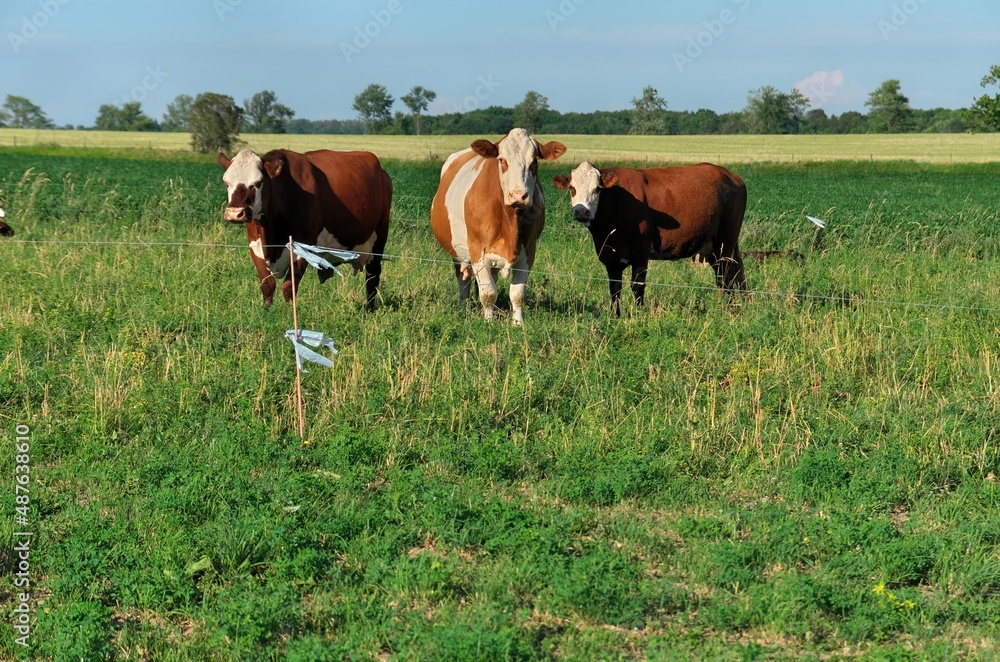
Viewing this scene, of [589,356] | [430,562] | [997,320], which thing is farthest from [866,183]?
[430,562]

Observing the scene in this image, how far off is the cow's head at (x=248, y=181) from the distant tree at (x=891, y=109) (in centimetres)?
9900

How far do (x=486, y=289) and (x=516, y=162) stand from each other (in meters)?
1.27

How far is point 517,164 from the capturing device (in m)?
9.18

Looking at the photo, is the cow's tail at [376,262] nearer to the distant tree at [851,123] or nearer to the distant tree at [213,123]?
the distant tree at [213,123]

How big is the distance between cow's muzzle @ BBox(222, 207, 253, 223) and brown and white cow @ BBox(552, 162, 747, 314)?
128 inches

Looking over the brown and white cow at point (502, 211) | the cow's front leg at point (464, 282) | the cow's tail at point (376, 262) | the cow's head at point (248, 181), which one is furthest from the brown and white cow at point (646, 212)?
the cow's head at point (248, 181)

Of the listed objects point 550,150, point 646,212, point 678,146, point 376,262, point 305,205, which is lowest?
point 376,262

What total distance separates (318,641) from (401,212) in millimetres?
14992

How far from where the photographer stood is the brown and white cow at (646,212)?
10.4 meters

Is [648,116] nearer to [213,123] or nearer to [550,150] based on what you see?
[213,123]

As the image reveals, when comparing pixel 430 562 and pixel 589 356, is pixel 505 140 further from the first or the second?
pixel 430 562

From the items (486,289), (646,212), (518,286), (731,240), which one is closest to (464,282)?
(486,289)

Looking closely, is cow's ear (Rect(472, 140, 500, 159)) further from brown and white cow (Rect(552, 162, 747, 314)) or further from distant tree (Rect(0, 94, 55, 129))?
distant tree (Rect(0, 94, 55, 129))

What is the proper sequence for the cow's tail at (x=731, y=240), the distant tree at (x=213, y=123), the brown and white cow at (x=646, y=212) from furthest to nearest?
the distant tree at (x=213, y=123), the cow's tail at (x=731, y=240), the brown and white cow at (x=646, y=212)
